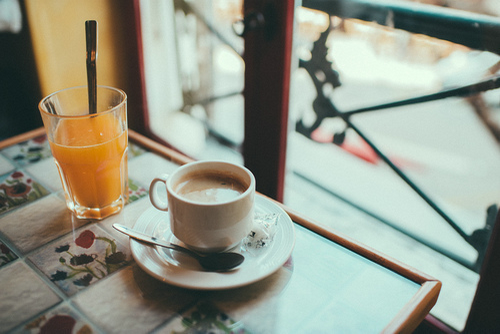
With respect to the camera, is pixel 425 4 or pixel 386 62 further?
pixel 386 62

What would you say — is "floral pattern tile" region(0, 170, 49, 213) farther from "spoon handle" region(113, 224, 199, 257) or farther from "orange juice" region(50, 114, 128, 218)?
"spoon handle" region(113, 224, 199, 257)

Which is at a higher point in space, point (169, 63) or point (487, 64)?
point (487, 64)

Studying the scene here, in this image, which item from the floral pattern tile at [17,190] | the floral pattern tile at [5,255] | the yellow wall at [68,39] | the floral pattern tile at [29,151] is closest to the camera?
the floral pattern tile at [5,255]

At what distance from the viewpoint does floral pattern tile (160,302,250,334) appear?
0.54m

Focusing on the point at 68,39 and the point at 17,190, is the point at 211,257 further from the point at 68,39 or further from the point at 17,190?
the point at 68,39

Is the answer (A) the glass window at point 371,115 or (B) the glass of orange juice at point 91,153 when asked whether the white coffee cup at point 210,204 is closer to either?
(B) the glass of orange juice at point 91,153

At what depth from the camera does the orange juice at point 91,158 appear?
0.71 m

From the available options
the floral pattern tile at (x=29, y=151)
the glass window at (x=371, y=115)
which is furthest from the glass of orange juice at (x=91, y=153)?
the glass window at (x=371, y=115)

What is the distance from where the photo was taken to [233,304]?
0.58 m

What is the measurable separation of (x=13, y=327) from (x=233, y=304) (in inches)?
11.2

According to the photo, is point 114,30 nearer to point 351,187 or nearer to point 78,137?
point 78,137

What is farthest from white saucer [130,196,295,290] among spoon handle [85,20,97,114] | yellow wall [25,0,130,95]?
yellow wall [25,0,130,95]

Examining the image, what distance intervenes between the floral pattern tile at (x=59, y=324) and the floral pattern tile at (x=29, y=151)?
0.48m

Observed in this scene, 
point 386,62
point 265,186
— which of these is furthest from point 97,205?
point 386,62
